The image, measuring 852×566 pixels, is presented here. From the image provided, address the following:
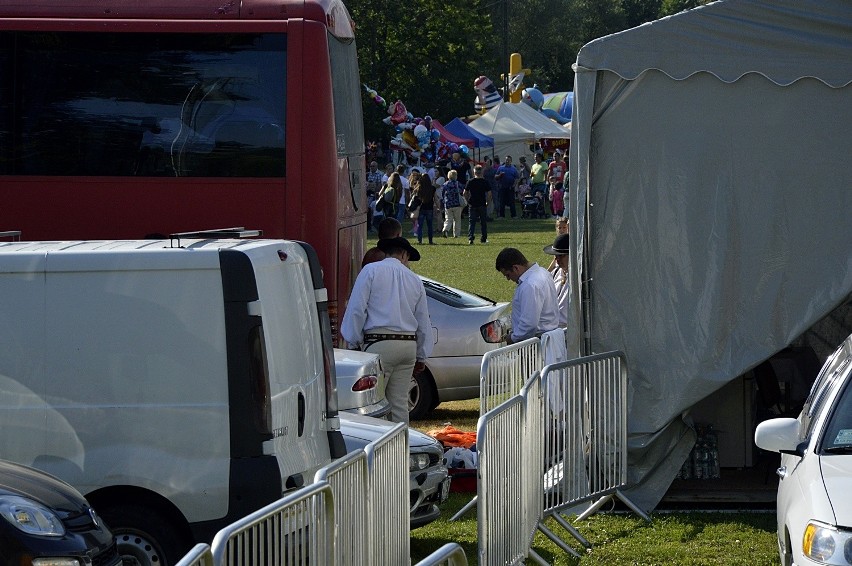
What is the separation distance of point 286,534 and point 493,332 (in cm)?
901

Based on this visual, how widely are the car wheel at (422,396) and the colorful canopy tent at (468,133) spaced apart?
37.1 m

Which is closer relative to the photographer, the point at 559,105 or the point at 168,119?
the point at 168,119

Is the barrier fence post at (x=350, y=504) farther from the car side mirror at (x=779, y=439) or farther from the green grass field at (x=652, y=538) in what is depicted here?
the green grass field at (x=652, y=538)

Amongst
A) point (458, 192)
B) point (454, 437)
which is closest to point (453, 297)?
point (454, 437)

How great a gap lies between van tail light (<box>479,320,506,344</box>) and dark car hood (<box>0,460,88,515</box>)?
25.2ft

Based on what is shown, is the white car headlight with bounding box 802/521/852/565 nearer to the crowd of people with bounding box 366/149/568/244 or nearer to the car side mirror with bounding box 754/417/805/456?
the car side mirror with bounding box 754/417/805/456

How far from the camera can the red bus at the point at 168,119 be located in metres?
11.4

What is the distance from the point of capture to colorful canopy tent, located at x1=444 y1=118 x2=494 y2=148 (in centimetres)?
4984

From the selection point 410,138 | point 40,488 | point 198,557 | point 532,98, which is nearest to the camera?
point 198,557

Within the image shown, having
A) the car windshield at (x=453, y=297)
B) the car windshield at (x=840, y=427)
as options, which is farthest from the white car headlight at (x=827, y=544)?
the car windshield at (x=453, y=297)

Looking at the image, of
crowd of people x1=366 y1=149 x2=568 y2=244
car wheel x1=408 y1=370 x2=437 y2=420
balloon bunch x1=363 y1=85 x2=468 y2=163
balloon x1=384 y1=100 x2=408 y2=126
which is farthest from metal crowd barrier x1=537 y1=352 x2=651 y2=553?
balloon x1=384 y1=100 x2=408 y2=126

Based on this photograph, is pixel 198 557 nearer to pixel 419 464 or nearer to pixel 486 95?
pixel 419 464

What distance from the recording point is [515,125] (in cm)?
4988

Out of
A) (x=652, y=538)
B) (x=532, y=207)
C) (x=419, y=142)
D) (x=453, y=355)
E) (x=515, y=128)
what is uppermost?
(x=515, y=128)
